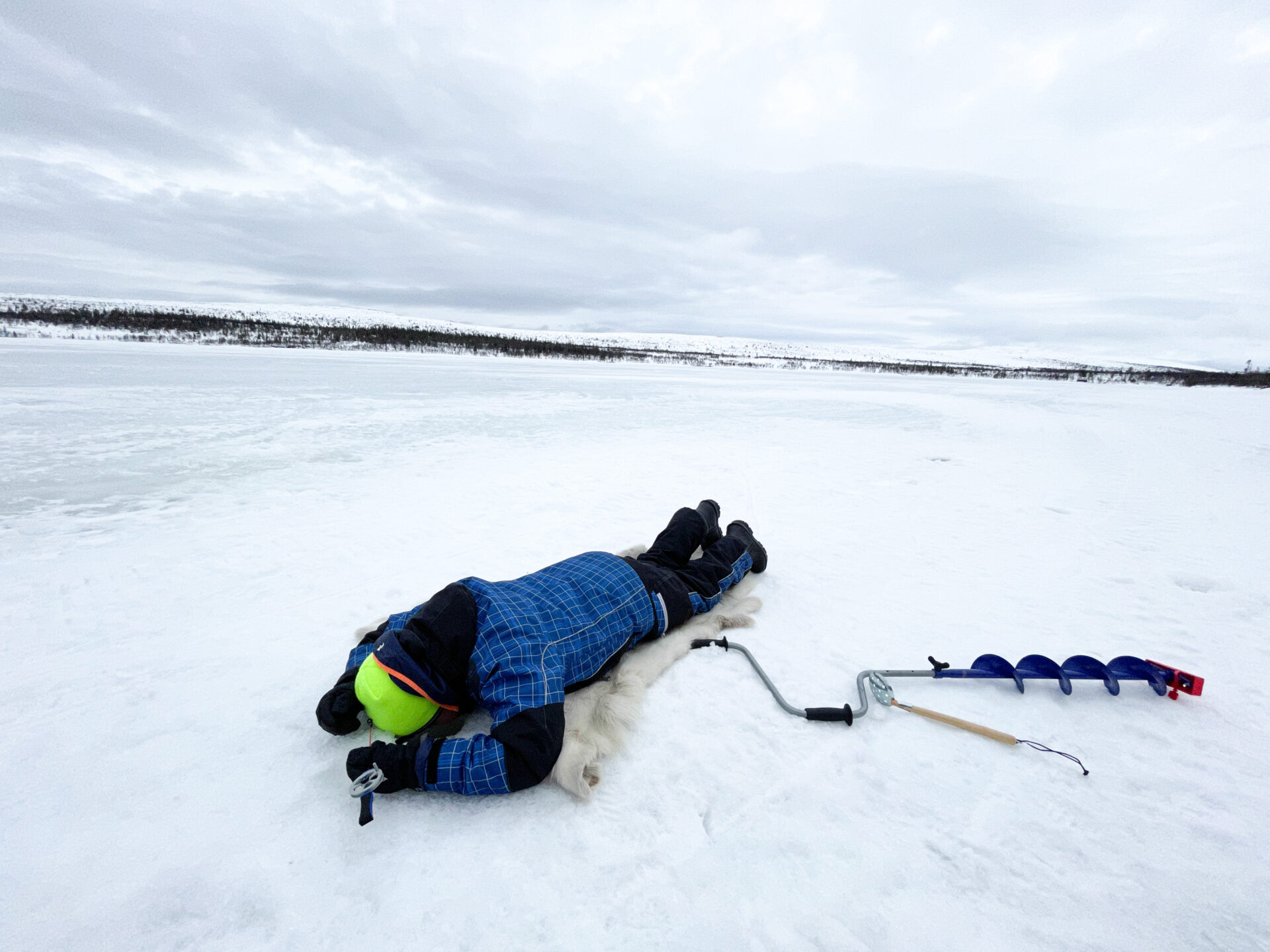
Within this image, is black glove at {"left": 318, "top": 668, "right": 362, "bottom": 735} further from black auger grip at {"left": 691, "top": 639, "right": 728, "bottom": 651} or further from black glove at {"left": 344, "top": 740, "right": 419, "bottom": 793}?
black auger grip at {"left": 691, "top": 639, "right": 728, "bottom": 651}

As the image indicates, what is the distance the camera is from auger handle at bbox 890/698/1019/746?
6.62 ft

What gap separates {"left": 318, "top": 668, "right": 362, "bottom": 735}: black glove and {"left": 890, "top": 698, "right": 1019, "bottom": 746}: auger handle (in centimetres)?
211

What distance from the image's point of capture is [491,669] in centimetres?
189

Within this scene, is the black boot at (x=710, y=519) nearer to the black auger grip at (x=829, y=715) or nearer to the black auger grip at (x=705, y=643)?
the black auger grip at (x=705, y=643)

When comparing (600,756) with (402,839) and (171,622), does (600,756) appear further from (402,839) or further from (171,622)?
(171,622)

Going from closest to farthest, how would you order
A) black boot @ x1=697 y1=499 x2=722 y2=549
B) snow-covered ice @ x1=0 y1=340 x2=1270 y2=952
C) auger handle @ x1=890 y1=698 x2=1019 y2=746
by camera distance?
snow-covered ice @ x1=0 y1=340 x2=1270 y2=952, auger handle @ x1=890 y1=698 x2=1019 y2=746, black boot @ x1=697 y1=499 x2=722 y2=549

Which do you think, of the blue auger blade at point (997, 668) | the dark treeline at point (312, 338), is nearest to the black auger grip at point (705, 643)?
the blue auger blade at point (997, 668)

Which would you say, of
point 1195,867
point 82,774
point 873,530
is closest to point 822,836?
point 1195,867

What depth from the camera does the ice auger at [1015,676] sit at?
213 cm

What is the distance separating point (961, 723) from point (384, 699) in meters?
2.15

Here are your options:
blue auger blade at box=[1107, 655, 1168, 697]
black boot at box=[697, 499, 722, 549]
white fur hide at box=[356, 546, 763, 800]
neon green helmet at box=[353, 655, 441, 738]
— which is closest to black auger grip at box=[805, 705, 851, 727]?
white fur hide at box=[356, 546, 763, 800]

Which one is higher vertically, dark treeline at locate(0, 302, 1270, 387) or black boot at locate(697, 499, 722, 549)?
dark treeline at locate(0, 302, 1270, 387)

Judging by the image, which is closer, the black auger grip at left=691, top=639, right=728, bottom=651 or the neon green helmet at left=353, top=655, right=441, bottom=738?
the neon green helmet at left=353, top=655, right=441, bottom=738

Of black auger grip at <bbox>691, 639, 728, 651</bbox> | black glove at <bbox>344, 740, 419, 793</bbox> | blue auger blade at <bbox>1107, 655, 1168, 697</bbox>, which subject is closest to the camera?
black glove at <bbox>344, 740, 419, 793</bbox>
